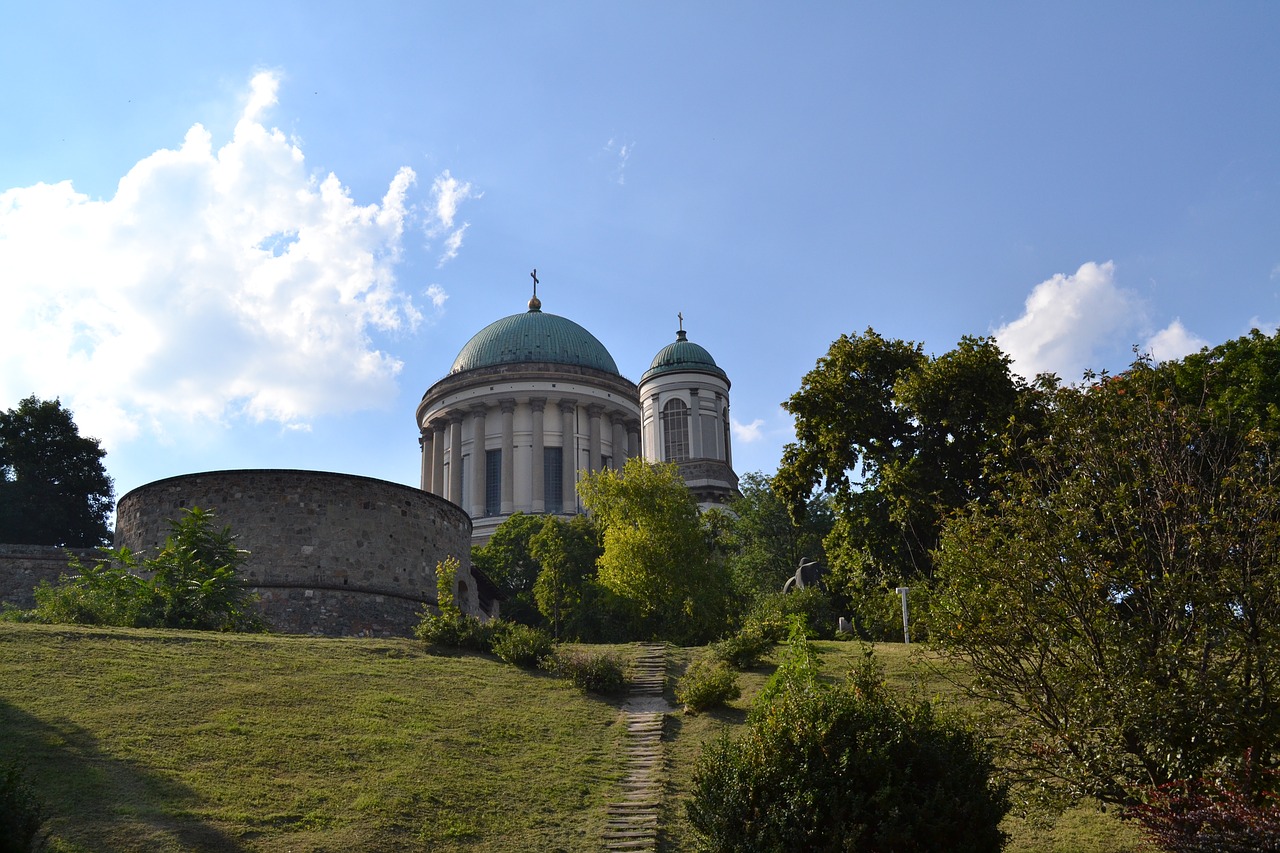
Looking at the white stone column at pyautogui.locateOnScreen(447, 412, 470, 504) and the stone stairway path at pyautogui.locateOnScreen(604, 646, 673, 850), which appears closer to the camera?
the stone stairway path at pyautogui.locateOnScreen(604, 646, 673, 850)

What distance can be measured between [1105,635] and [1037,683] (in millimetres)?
942

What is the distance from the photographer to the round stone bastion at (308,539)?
29078mm

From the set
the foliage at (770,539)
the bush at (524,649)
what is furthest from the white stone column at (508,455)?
the bush at (524,649)

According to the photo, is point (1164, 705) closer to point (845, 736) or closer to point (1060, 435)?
point (845, 736)

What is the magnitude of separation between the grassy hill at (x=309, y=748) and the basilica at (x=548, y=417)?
106ft

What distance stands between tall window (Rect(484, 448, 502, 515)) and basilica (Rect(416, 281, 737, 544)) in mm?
59

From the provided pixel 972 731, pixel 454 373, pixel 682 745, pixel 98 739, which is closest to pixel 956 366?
pixel 682 745

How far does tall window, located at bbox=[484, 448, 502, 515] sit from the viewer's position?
189 feet

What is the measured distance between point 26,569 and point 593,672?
2023 centimetres

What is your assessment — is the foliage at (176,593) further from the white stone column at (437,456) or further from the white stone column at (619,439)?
the white stone column at (619,439)

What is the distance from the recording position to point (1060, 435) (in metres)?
14.0

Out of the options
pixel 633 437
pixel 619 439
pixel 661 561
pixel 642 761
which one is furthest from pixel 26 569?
pixel 633 437

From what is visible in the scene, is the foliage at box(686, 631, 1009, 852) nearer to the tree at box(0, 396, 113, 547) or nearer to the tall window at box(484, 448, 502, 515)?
the tree at box(0, 396, 113, 547)

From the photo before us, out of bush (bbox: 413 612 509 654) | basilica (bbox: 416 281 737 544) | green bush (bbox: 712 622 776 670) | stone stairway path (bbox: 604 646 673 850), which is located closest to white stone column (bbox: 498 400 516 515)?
basilica (bbox: 416 281 737 544)
